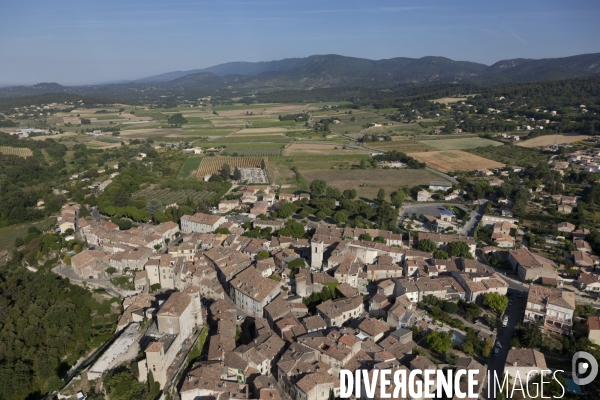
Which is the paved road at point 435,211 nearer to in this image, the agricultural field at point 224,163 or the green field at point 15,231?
the agricultural field at point 224,163

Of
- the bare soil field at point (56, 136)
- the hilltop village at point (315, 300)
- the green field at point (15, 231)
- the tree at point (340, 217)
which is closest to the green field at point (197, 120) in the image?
the bare soil field at point (56, 136)

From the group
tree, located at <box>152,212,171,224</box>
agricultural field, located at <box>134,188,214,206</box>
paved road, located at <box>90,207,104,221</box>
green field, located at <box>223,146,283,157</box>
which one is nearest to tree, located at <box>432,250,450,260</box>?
tree, located at <box>152,212,171,224</box>

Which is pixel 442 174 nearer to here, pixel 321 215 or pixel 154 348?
pixel 321 215

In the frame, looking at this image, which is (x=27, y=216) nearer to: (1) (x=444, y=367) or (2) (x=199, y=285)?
(2) (x=199, y=285)

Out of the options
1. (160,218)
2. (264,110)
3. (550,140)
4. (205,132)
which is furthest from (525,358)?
(264,110)

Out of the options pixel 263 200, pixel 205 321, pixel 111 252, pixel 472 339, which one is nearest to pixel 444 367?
pixel 472 339
